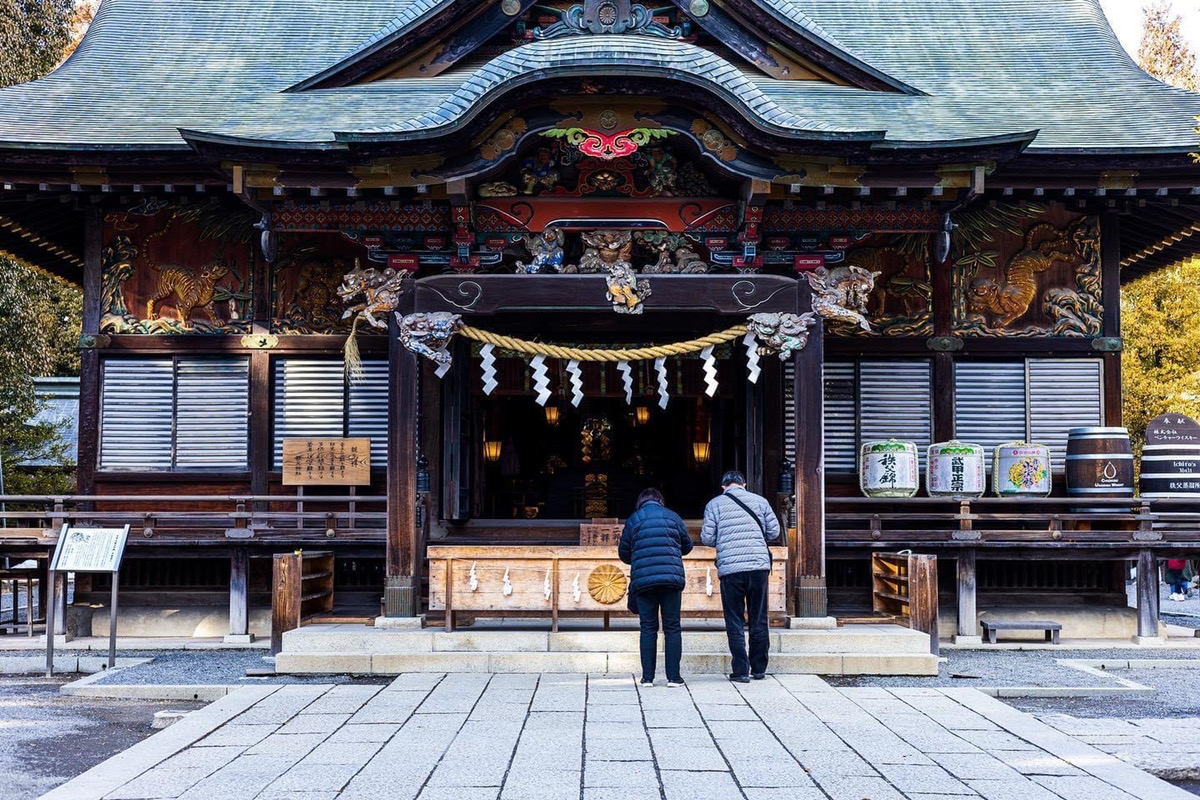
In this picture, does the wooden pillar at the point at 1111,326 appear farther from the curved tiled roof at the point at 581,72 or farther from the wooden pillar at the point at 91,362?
the wooden pillar at the point at 91,362

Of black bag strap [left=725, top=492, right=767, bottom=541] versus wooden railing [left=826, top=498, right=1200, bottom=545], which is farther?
wooden railing [left=826, top=498, right=1200, bottom=545]

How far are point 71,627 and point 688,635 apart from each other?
7.63m

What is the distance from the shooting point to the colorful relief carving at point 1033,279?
14438mm

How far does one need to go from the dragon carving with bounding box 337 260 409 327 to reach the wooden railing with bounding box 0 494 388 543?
2.25m

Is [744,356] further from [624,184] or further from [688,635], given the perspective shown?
[688,635]

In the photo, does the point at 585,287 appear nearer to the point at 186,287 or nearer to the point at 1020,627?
the point at 186,287

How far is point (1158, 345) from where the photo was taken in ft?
91.4

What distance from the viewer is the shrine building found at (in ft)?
38.3

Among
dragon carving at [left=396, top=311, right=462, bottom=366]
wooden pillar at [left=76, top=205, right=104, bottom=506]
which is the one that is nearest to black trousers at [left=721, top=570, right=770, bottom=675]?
dragon carving at [left=396, top=311, right=462, bottom=366]

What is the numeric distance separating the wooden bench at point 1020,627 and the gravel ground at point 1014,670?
347 mm

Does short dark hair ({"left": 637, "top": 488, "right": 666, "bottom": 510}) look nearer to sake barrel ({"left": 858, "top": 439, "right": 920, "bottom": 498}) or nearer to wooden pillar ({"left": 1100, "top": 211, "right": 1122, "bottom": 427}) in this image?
sake barrel ({"left": 858, "top": 439, "right": 920, "bottom": 498})

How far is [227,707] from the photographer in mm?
9039

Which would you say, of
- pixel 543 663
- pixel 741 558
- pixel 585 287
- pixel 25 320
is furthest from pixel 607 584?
pixel 25 320

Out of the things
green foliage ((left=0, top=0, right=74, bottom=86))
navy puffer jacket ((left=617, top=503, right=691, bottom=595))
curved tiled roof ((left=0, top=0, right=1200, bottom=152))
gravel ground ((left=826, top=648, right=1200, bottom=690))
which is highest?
green foliage ((left=0, top=0, right=74, bottom=86))
